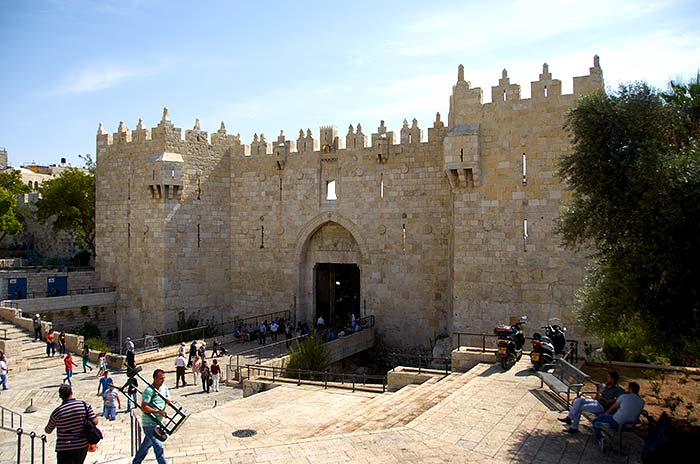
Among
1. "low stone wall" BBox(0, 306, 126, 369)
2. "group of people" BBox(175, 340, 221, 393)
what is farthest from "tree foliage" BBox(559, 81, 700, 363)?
"low stone wall" BBox(0, 306, 126, 369)

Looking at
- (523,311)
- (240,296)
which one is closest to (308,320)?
(240,296)

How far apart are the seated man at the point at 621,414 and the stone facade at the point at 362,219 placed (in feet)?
27.9

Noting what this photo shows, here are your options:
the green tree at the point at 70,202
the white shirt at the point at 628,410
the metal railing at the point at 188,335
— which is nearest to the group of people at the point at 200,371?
the metal railing at the point at 188,335

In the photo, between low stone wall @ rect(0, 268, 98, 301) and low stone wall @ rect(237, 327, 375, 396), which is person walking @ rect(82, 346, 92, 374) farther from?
low stone wall @ rect(0, 268, 98, 301)

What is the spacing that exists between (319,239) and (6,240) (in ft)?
81.4

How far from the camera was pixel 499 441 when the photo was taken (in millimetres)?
7324

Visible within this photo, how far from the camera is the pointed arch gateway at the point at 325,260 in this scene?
70.6ft

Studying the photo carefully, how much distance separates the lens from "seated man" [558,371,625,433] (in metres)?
7.39

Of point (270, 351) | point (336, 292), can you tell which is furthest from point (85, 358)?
point (336, 292)

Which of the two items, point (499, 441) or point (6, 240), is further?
point (6, 240)

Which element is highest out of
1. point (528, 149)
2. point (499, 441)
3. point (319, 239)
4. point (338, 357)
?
point (528, 149)

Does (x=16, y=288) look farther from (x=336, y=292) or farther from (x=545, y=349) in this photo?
(x=545, y=349)

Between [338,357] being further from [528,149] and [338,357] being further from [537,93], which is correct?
[537,93]

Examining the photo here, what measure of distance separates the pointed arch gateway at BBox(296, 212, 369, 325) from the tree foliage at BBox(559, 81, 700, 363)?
488 inches
